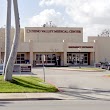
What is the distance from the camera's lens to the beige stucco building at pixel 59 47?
64812 millimetres

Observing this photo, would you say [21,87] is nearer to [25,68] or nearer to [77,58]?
[25,68]

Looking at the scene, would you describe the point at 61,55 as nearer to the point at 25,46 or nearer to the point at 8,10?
the point at 25,46

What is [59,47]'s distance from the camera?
65.5m

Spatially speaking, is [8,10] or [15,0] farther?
[8,10]

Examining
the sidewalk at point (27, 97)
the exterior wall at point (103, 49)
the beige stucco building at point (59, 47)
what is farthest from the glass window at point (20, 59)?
the sidewalk at point (27, 97)

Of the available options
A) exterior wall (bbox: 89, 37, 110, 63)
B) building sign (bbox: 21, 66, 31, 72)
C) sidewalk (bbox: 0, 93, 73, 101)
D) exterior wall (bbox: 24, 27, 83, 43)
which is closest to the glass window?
exterior wall (bbox: 24, 27, 83, 43)

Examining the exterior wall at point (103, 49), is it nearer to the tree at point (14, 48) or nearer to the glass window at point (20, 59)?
the glass window at point (20, 59)

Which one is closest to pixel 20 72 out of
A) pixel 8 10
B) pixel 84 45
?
pixel 8 10

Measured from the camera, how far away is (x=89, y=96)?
18.6 m

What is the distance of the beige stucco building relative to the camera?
64.8 meters

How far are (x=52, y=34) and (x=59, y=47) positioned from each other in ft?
17.3

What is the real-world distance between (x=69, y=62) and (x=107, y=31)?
211ft

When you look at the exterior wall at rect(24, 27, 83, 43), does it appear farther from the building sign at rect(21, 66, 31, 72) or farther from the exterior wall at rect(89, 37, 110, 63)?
the building sign at rect(21, 66, 31, 72)

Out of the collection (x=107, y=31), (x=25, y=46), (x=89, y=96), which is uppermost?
(x=107, y=31)
